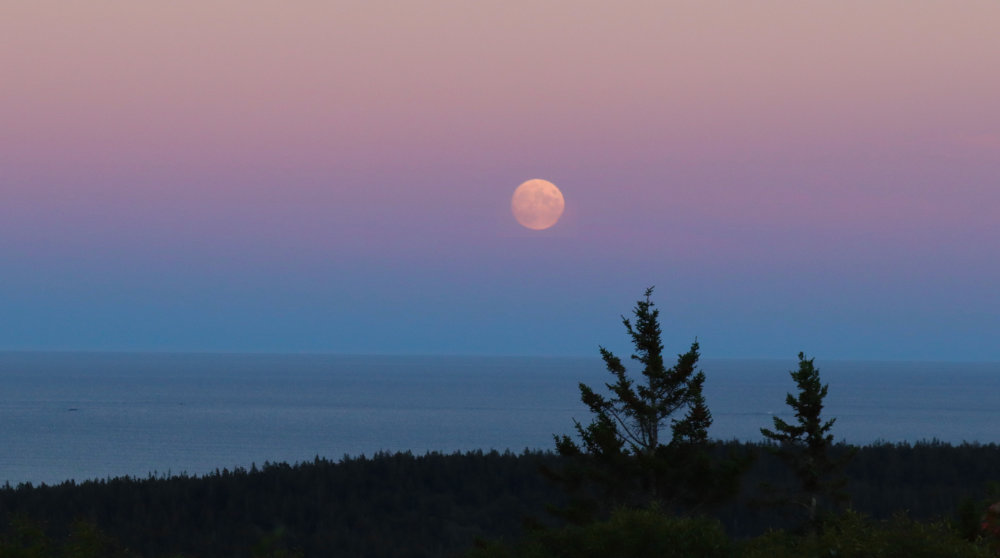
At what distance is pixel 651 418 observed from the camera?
97.6ft

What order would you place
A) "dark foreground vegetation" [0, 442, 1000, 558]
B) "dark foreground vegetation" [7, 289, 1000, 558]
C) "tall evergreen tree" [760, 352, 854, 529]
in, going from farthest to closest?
"dark foreground vegetation" [0, 442, 1000, 558]
"tall evergreen tree" [760, 352, 854, 529]
"dark foreground vegetation" [7, 289, 1000, 558]

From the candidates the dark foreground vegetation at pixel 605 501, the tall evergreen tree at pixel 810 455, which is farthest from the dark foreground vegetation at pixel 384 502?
the tall evergreen tree at pixel 810 455

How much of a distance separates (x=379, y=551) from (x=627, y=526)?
23.5 m

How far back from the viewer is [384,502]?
5297 cm

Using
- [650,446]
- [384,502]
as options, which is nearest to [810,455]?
[650,446]

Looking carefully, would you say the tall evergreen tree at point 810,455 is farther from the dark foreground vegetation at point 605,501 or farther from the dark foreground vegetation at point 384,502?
the dark foreground vegetation at point 384,502

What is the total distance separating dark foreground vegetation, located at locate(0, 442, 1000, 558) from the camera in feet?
144

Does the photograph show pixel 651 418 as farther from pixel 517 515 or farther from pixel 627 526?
pixel 517 515

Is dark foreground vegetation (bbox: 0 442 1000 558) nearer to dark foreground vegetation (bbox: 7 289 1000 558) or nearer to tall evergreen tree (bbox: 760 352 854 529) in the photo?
dark foreground vegetation (bbox: 7 289 1000 558)

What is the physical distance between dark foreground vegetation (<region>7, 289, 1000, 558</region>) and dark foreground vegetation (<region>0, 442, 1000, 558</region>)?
0.13 meters

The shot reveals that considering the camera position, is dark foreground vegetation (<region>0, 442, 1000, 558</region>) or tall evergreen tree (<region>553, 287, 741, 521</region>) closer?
tall evergreen tree (<region>553, 287, 741, 521</region>)

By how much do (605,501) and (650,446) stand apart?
6.63 ft

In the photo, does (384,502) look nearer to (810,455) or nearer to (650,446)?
(650,446)

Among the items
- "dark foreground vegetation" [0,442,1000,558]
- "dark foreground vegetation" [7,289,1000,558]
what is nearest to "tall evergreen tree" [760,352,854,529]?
"dark foreground vegetation" [7,289,1000,558]
